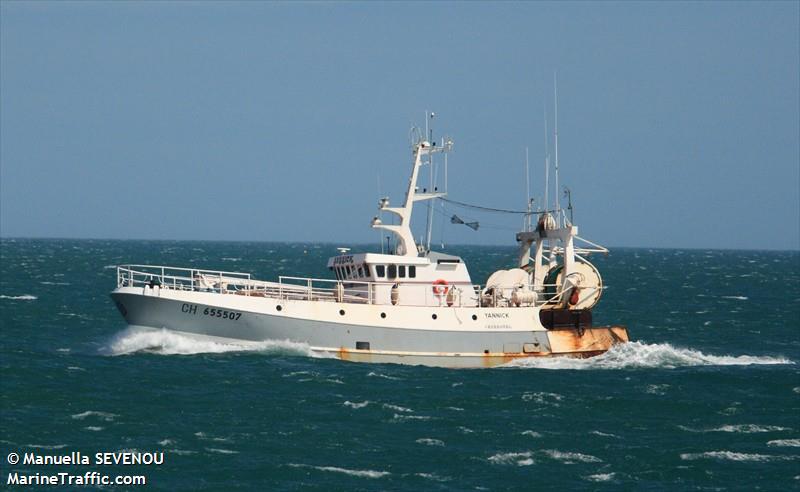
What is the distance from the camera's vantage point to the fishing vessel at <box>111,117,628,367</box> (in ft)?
132

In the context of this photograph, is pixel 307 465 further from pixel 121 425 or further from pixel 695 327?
pixel 695 327

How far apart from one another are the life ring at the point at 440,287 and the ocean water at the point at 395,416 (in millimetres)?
3564

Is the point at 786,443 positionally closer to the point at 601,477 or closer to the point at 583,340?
→ the point at 601,477

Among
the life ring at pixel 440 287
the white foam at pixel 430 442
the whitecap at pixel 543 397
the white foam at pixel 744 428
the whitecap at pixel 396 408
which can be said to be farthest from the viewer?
the life ring at pixel 440 287

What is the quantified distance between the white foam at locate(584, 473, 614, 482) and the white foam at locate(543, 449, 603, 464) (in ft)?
3.65

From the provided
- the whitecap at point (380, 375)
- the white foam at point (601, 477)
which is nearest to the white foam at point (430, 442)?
the white foam at point (601, 477)

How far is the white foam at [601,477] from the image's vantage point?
2642cm

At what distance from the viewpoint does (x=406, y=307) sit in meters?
41.2

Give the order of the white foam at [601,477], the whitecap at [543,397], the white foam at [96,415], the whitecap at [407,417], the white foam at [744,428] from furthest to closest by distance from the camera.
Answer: the whitecap at [543,397] → the white foam at [744,428] → the whitecap at [407,417] → the white foam at [96,415] → the white foam at [601,477]

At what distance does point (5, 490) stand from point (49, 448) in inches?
117

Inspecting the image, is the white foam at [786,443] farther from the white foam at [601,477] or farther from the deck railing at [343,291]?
the deck railing at [343,291]

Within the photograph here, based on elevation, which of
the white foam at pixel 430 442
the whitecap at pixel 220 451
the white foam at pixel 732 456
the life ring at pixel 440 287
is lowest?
the white foam at pixel 732 456

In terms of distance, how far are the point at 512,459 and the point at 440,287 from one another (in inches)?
604

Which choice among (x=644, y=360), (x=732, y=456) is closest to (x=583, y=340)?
(x=644, y=360)
